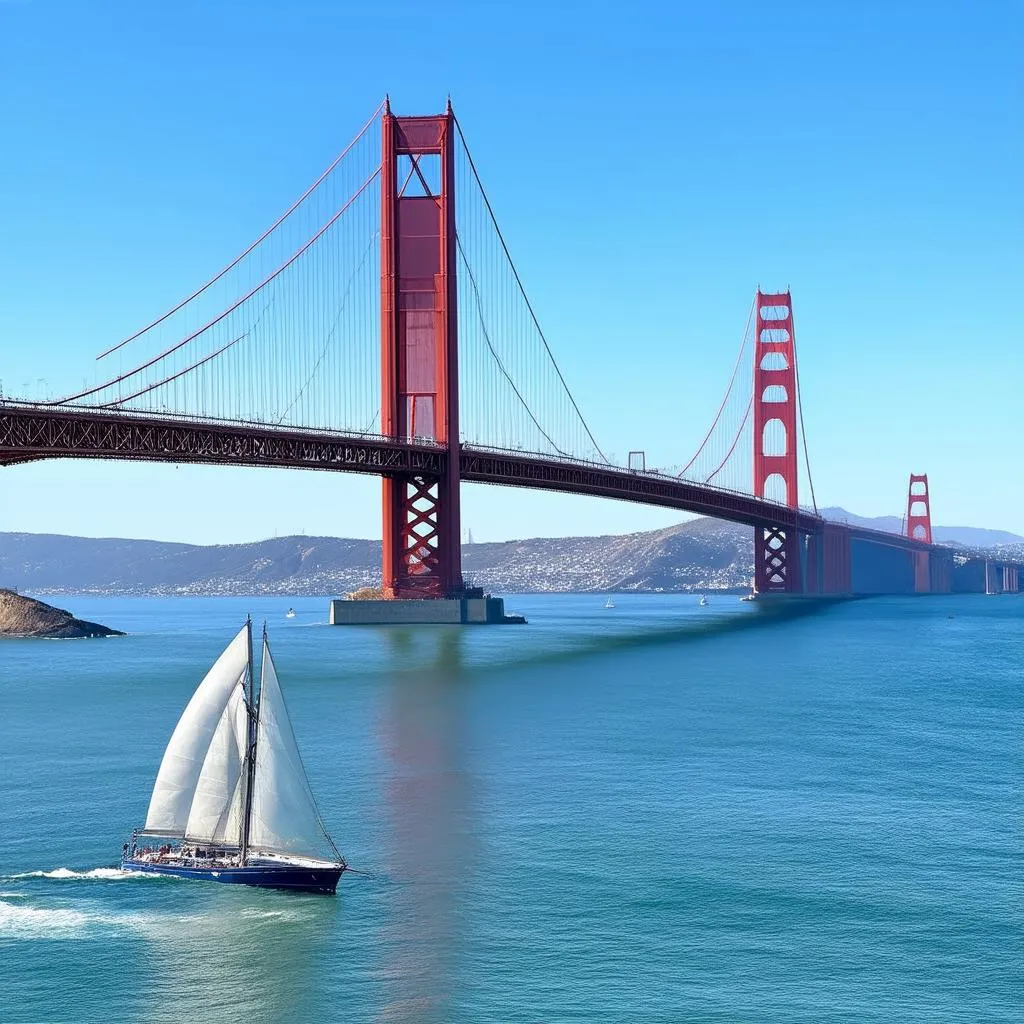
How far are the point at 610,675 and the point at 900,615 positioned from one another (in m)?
75.7

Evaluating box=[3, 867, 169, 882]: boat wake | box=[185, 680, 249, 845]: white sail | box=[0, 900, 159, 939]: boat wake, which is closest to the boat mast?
box=[185, 680, 249, 845]: white sail

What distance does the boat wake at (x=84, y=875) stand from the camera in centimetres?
2534

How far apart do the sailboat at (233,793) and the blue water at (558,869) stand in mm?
519

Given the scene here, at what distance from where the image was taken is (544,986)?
20016 millimetres

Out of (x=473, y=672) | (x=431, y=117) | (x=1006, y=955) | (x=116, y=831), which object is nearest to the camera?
(x=1006, y=955)

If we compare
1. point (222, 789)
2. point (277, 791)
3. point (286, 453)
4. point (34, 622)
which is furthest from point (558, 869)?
point (34, 622)

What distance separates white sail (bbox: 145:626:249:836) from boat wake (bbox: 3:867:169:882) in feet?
2.87

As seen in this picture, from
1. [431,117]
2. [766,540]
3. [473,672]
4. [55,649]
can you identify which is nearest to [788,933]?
[473,672]

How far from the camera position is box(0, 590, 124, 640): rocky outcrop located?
9519cm

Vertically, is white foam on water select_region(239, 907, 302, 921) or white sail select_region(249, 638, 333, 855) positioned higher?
white sail select_region(249, 638, 333, 855)

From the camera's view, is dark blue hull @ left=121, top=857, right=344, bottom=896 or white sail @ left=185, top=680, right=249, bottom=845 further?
white sail @ left=185, top=680, right=249, bottom=845

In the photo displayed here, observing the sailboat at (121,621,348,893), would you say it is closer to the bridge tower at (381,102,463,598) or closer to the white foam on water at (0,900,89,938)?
the white foam on water at (0,900,89,938)

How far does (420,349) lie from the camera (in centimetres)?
8988

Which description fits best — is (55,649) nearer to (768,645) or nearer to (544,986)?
(768,645)
